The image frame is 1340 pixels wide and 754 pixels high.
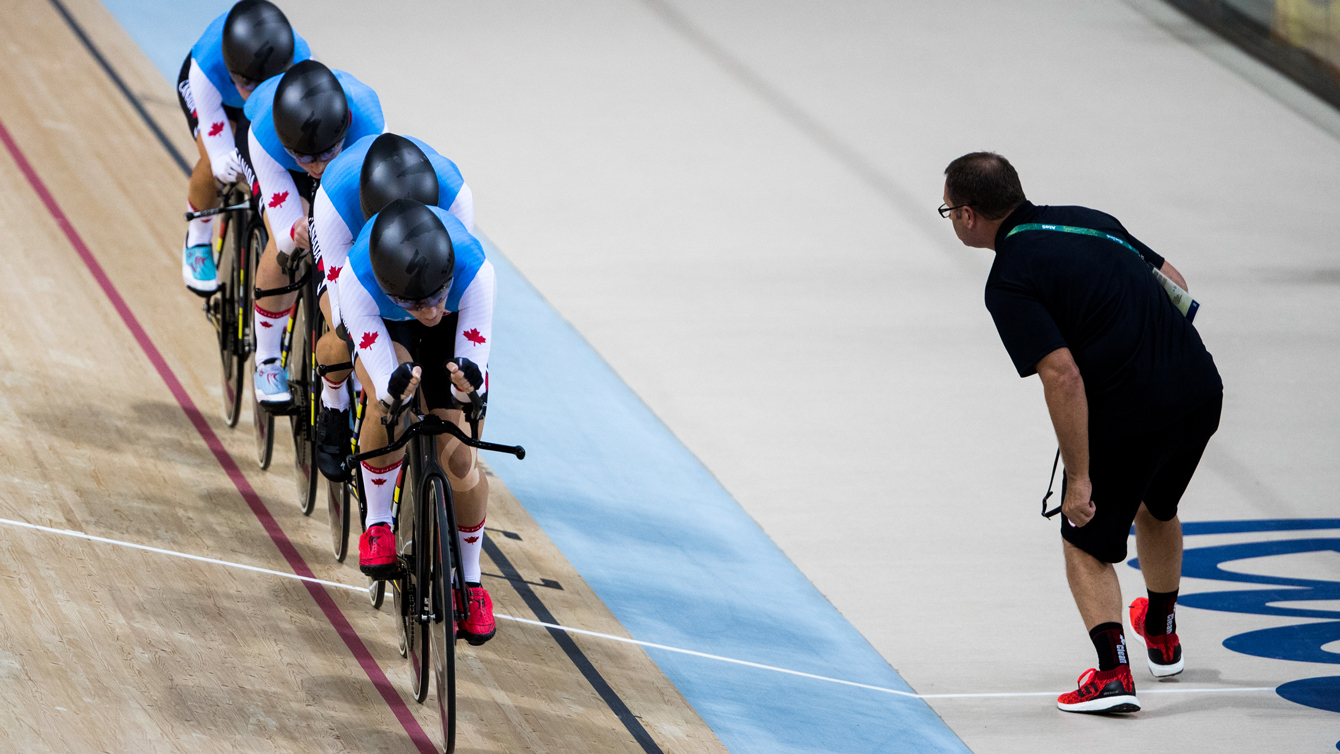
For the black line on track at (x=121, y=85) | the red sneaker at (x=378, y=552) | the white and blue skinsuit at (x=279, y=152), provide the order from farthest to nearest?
the black line on track at (x=121, y=85) < the white and blue skinsuit at (x=279, y=152) < the red sneaker at (x=378, y=552)

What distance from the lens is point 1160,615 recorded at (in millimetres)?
3768

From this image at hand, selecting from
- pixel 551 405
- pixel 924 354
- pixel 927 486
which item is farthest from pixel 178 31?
pixel 927 486

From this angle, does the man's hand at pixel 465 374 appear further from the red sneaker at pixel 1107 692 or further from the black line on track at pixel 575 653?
the red sneaker at pixel 1107 692

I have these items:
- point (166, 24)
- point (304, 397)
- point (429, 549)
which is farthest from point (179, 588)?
point (166, 24)

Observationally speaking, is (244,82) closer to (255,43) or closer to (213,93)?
(255,43)

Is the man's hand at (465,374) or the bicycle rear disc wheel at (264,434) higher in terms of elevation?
the man's hand at (465,374)

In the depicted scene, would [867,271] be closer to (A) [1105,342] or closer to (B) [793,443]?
(B) [793,443]

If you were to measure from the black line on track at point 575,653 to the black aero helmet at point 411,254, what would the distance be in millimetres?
1232

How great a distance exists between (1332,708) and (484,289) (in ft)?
8.11

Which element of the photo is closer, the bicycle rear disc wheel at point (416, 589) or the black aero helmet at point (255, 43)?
the bicycle rear disc wheel at point (416, 589)

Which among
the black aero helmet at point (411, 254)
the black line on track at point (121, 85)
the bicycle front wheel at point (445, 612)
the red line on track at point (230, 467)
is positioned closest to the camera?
the black aero helmet at point (411, 254)

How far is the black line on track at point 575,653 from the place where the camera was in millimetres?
3494

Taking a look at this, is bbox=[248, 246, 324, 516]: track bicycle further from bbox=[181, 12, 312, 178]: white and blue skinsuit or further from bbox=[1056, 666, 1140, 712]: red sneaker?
bbox=[1056, 666, 1140, 712]: red sneaker

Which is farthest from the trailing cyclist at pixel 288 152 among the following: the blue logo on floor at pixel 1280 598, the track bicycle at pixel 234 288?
the blue logo on floor at pixel 1280 598
